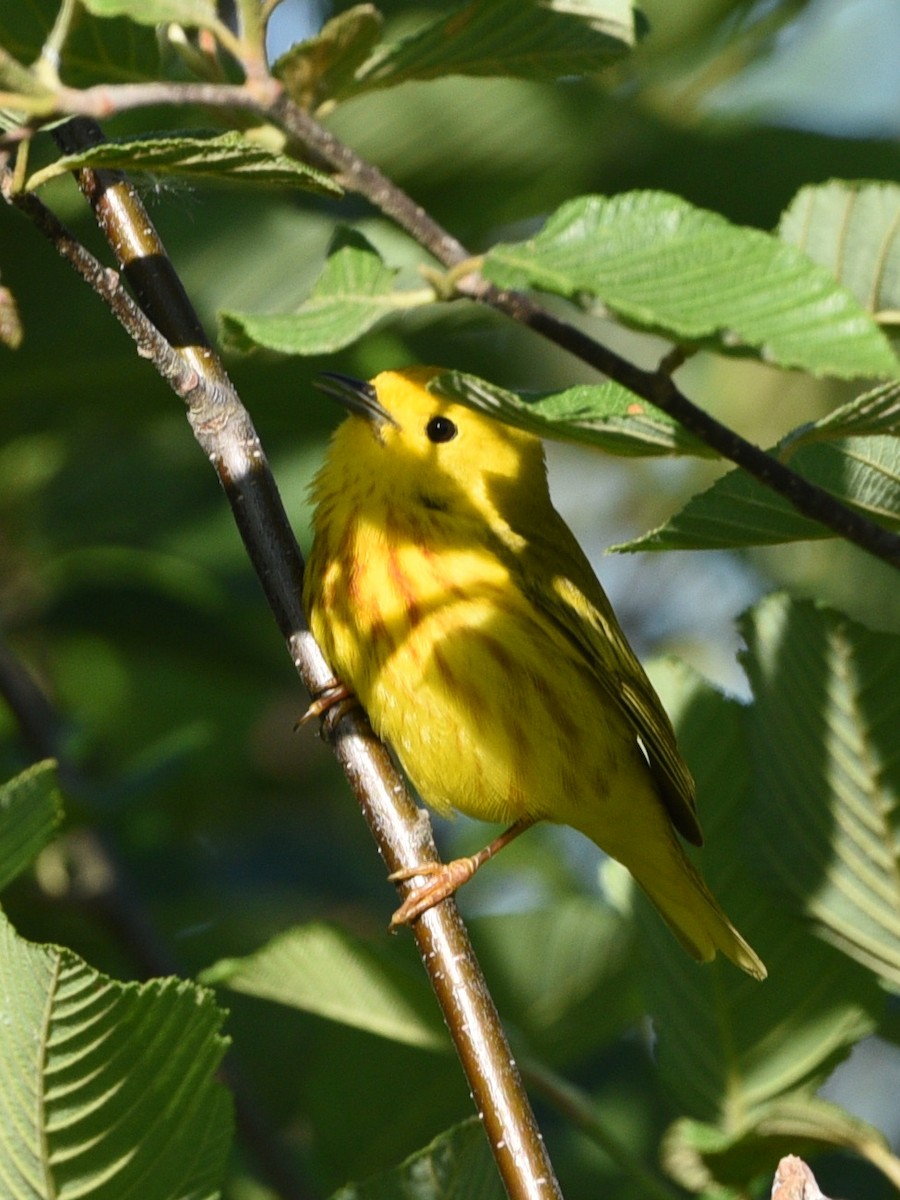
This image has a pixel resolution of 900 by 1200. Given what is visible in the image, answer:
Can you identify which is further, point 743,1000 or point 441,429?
point 441,429

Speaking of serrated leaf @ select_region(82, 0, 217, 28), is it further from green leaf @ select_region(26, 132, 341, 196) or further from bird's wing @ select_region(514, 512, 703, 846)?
bird's wing @ select_region(514, 512, 703, 846)

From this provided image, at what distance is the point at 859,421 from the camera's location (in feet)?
4.05

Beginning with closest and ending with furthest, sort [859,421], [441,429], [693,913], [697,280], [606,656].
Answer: [697,280], [859,421], [693,913], [606,656], [441,429]

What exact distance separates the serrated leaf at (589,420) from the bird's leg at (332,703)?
73 cm

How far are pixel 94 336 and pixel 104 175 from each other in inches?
36.8

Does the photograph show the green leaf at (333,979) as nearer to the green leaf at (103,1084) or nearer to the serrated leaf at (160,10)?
→ the green leaf at (103,1084)

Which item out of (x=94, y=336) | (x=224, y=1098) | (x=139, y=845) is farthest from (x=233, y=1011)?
(x=224, y=1098)

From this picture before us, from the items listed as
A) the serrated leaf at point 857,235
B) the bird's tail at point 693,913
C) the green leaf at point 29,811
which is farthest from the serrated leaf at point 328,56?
the bird's tail at point 693,913

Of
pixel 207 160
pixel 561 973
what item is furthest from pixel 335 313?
pixel 561 973

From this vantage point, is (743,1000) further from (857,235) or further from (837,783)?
(857,235)

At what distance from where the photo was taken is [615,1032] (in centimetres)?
241

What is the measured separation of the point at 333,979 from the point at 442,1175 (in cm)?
52

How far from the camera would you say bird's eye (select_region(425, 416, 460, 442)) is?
2.88m

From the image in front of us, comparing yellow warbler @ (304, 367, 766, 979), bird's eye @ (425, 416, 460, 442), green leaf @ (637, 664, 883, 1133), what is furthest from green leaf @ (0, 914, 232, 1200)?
bird's eye @ (425, 416, 460, 442)
